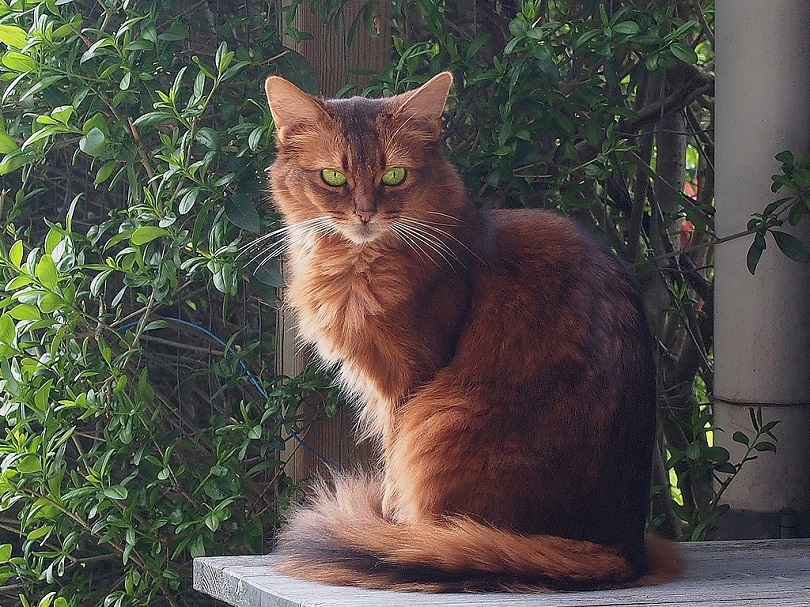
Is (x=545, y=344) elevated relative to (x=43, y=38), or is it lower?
lower

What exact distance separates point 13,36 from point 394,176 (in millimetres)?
1024

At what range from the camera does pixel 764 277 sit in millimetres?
2551

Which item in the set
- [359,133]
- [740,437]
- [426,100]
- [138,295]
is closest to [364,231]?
[359,133]

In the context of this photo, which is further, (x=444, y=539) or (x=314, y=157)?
(x=314, y=157)

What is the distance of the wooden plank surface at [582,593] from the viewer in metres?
1.59

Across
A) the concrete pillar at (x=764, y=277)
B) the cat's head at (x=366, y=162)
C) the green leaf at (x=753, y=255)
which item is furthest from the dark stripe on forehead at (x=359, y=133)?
the concrete pillar at (x=764, y=277)

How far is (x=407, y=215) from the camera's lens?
6.65ft

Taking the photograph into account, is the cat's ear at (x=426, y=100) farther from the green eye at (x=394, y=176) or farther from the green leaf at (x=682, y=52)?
the green leaf at (x=682, y=52)

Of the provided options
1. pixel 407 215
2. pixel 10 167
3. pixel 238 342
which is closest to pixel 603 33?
pixel 407 215

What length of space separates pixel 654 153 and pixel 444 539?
225 centimetres

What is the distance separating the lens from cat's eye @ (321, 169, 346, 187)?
2031 millimetres

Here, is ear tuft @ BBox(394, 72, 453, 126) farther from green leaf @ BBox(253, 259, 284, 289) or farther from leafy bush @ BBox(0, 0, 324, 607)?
Result: green leaf @ BBox(253, 259, 284, 289)

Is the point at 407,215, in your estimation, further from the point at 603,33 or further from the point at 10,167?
the point at 10,167

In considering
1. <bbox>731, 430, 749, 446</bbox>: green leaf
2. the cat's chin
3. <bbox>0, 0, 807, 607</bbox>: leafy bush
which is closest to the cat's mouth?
the cat's chin
